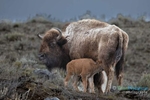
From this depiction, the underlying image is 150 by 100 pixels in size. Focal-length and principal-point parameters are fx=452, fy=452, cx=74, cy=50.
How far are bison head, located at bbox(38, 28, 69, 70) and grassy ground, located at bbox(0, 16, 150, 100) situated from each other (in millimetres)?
439

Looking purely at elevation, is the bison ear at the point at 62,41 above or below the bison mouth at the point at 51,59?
above

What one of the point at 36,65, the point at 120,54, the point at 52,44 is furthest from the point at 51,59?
the point at 36,65

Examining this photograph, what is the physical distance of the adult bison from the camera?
11.0 meters

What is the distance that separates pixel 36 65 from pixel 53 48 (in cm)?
530

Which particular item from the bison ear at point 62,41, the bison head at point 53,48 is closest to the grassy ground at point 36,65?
the bison head at point 53,48

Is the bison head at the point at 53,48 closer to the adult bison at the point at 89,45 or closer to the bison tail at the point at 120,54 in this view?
the adult bison at the point at 89,45

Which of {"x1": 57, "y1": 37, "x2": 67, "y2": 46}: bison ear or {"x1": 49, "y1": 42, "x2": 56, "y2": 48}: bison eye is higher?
{"x1": 57, "y1": 37, "x2": 67, "y2": 46}: bison ear

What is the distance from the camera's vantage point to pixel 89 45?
12.1 metres

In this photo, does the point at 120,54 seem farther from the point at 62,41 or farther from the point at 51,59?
the point at 51,59

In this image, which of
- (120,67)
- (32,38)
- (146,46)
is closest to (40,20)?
(32,38)

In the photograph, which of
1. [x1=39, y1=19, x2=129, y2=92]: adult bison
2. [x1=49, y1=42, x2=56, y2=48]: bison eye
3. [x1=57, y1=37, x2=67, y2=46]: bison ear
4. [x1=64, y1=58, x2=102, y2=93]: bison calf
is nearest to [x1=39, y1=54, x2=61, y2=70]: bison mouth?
[x1=39, y1=19, x2=129, y2=92]: adult bison

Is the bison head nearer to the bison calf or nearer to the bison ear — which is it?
the bison ear

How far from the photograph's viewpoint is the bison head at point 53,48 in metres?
13.5

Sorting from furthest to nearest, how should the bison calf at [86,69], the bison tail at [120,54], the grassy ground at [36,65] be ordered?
1. the bison tail at [120,54]
2. the bison calf at [86,69]
3. the grassy ground at [36,65]
